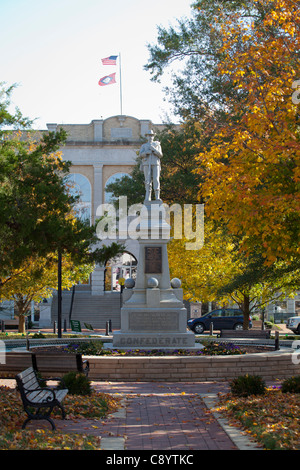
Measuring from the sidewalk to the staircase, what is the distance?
27668 mm

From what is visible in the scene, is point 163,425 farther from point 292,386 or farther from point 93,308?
point 93,308

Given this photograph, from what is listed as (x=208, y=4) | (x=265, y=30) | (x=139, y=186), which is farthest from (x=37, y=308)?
(x=265, y=30)

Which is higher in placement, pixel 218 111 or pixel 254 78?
pixel 218 111

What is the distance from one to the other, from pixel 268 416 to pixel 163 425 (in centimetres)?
146

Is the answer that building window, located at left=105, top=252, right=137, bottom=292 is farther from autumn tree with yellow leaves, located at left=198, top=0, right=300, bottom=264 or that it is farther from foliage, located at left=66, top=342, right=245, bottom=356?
autumn tree with yellow leaves, located at left=198, top=0, right=300, bottom=264

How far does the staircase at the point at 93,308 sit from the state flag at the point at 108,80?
1581 cm

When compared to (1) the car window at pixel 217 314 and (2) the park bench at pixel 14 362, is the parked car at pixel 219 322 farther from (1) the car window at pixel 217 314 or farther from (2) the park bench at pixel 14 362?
(2) the park bench at pixel 14 362

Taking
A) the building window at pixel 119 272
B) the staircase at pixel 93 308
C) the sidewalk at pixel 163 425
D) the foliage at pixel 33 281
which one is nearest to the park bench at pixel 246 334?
the foliage at pixel 33 281

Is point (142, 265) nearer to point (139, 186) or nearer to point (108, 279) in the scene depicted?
point (139, 186)

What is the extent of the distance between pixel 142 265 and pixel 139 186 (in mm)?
Answer: 11887

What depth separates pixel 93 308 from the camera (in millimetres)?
42781

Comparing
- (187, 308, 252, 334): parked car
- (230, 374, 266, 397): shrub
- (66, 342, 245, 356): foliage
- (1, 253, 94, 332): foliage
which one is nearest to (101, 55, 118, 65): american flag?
(1, 253, 94, 332): foliage

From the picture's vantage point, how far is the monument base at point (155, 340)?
15.1 m
